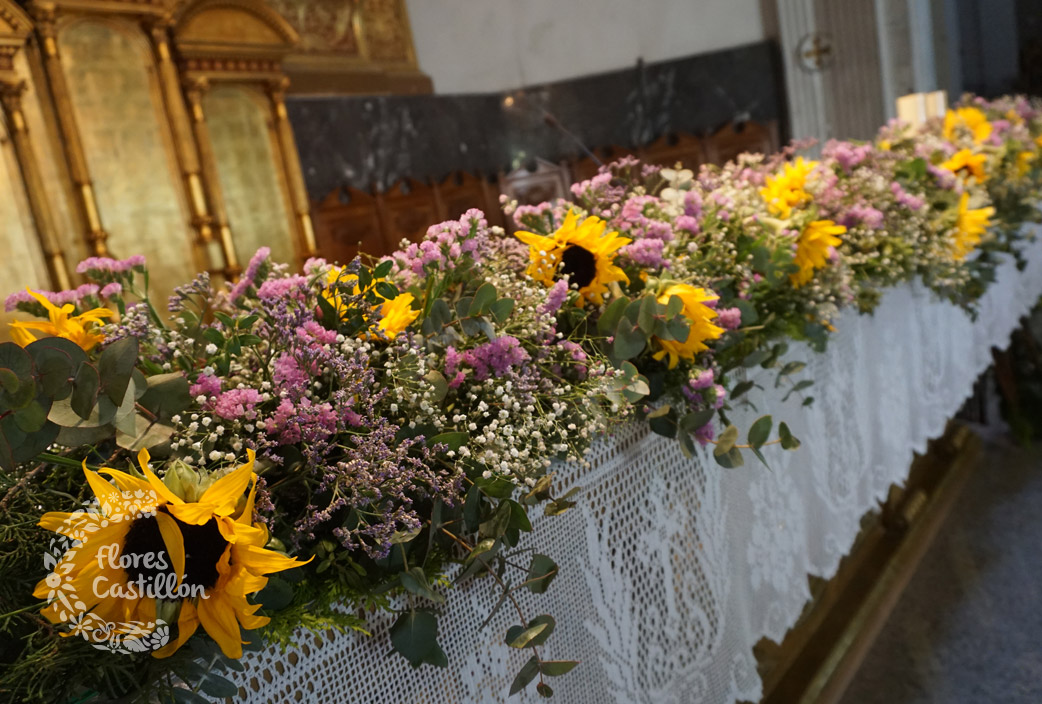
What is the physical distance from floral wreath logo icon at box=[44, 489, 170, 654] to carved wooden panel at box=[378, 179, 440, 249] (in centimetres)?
500

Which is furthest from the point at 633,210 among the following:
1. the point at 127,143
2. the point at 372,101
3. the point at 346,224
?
the point at 372,101

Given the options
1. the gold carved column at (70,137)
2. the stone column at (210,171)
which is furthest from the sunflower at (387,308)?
the stone column at (210,171)

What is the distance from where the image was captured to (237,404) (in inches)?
26.5

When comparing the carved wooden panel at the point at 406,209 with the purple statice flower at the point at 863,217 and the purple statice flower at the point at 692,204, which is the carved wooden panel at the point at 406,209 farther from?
the purple statice flower at the point at 692,204

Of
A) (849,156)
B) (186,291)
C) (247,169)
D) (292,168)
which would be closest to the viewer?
(186,291)

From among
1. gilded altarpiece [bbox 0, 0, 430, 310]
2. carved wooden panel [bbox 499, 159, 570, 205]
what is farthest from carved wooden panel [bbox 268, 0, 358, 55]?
carved wooden panel [bbox 499, 159, 570, 205]

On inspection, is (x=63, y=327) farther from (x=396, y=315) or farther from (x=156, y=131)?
(x=156, y=131)

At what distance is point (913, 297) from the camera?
6.55 feet

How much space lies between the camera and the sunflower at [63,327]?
742 millimetres

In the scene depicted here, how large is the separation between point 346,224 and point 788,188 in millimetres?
4190

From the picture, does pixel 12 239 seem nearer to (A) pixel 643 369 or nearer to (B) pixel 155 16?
(B) pixel 155 16

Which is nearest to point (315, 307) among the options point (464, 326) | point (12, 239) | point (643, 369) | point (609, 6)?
point (464, 326)

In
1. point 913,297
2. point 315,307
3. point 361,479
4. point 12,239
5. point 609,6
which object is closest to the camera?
point 361,479

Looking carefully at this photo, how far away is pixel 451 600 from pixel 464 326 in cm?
30
